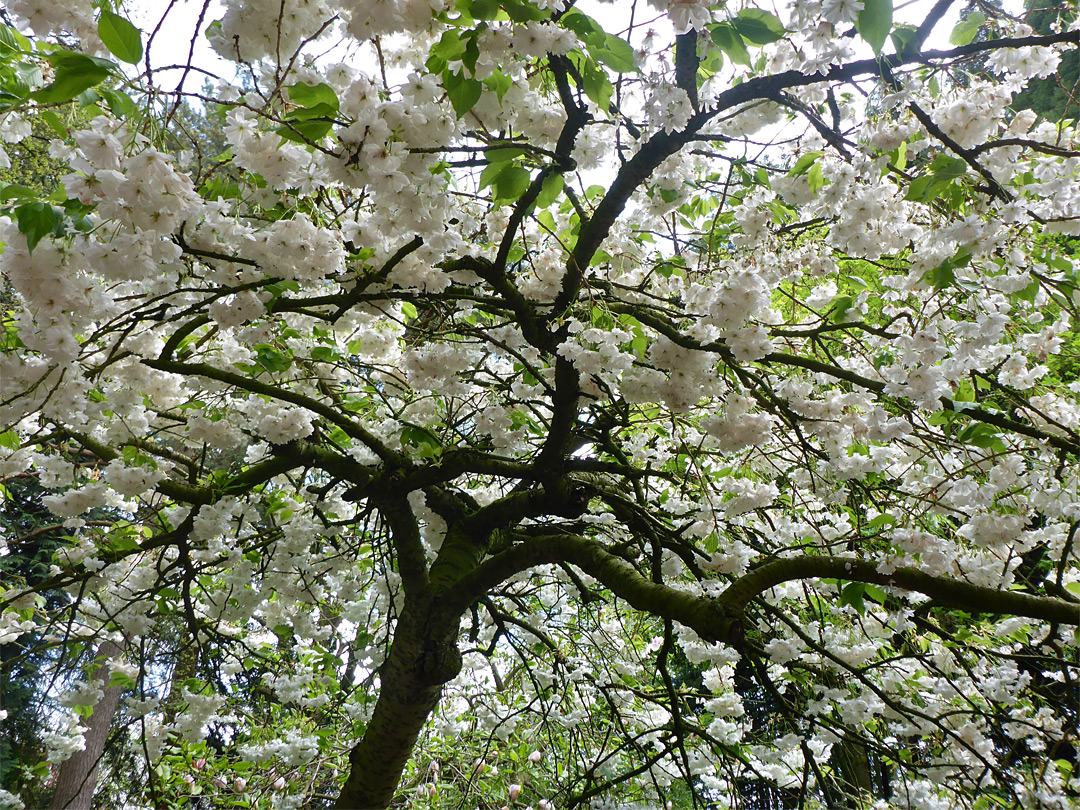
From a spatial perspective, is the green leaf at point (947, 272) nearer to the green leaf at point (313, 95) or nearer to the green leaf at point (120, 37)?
the green leaf at point (313, 95)

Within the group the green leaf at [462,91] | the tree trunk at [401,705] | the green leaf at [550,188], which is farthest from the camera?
the tree trunk at [401,705]

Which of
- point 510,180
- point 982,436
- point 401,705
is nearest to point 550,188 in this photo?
point 510,180

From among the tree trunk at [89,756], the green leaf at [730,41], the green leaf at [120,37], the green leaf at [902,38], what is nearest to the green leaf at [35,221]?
the green leaf at [120,37]

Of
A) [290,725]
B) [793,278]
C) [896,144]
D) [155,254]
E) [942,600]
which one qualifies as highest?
[793,278]

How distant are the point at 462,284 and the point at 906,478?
2.52m

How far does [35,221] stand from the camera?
1.49 metres

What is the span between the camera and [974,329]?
217cm

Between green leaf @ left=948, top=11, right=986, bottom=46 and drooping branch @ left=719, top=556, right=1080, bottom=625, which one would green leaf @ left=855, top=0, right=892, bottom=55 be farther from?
drooping branch @ left=719, top=556, right=1080, bottom=625

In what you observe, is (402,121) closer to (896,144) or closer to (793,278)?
(896,144)

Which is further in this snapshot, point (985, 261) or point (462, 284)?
point (462, 284)

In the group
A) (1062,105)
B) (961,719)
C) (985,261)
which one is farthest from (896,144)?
(1062,105)

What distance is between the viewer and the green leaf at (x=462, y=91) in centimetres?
156

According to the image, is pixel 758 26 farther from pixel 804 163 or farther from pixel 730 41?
pixel 804 163

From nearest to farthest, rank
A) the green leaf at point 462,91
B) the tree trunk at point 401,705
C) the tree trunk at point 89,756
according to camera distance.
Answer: the green leaf at point 462,91 → the tree trunk at point 401,705 → the tree trunk at point 89,756
